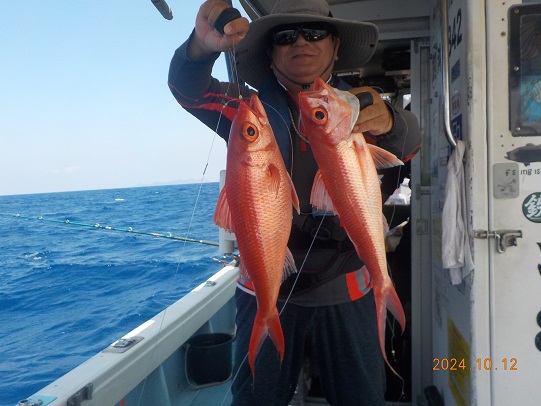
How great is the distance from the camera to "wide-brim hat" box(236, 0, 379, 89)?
185 centimetres

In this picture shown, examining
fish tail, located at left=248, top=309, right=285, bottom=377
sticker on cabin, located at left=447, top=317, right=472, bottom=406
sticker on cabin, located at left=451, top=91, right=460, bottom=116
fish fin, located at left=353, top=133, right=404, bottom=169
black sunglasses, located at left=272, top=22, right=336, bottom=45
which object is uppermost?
black sunglasses, located at left=272, top=22, right=336, bottom=45

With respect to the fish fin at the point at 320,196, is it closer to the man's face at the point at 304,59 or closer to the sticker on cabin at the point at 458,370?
the man's face at the point at 304,59

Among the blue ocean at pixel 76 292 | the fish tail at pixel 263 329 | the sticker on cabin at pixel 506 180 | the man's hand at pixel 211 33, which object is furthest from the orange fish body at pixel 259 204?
the sticker on cabin at pixel 506 180

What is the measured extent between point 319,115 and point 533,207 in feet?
4.58

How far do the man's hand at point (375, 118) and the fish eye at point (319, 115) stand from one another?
0.59 feet

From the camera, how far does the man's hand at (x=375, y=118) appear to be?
1558mm

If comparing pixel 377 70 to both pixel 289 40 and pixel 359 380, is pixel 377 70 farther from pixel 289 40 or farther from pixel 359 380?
pixel 359 380

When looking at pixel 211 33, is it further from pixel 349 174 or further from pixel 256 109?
pixel 349 174

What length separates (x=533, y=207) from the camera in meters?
2.10

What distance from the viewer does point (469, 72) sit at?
2115 mm

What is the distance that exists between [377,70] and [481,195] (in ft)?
9.36

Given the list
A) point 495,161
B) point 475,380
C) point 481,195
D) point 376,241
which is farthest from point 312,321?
point 495,161

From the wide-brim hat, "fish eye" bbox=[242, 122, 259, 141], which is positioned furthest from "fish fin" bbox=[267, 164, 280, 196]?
the wide-brim hat

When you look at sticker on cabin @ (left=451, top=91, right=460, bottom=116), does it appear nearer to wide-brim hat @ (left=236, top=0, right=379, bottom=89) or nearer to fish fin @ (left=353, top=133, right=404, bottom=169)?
wide-brim hat @ (left=236, top=0, right=379, bottom=89)
